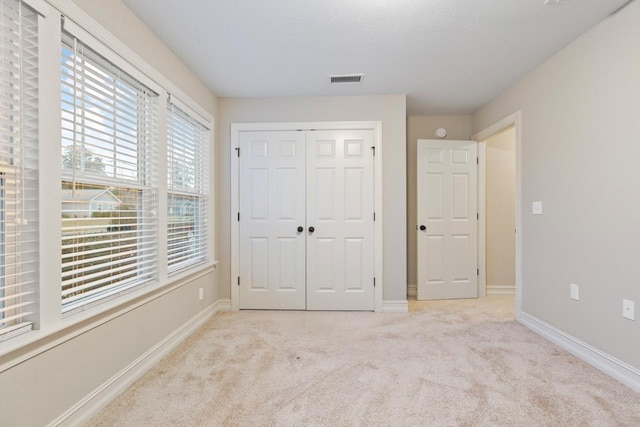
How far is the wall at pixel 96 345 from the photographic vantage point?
1244mm

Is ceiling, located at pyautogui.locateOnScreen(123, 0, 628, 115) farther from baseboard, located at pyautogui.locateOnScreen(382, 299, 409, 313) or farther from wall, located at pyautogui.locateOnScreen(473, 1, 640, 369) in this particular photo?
baseboard, located at pyautogui.locateOnScreen(382, 299, 409, 313)

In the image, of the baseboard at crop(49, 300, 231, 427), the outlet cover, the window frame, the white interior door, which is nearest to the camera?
the window frame

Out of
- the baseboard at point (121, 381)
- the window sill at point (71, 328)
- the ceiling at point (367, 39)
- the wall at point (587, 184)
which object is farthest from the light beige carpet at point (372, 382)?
the ceiling at point (367, 39)

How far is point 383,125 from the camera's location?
3299 mm

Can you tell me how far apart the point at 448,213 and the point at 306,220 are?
187cm

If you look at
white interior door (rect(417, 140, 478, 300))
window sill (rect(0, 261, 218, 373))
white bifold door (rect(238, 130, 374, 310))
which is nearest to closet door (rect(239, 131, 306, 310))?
white bifold door (rect(238, 130, 374, 310))

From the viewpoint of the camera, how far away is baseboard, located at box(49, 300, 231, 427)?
4.90ft

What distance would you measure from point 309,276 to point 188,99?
217cm

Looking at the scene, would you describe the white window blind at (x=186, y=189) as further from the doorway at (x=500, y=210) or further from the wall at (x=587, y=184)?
the doorway at (x=500, y=210)

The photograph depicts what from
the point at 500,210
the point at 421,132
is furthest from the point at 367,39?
the point at 500,210

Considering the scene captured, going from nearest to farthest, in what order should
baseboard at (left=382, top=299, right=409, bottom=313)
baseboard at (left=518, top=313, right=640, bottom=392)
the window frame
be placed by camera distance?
1. the window frame
2. baseboard at (left=518, top=313, right=640, bottom=392)
3. baseboard at (left=382, top=299, right=409, bottom=313)

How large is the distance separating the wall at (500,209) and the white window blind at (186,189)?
3.56 metres

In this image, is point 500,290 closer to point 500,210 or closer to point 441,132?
point 500,210

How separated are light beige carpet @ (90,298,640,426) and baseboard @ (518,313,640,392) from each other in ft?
0.20
